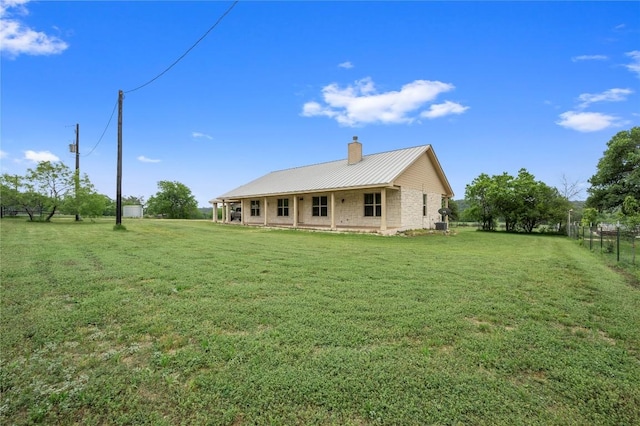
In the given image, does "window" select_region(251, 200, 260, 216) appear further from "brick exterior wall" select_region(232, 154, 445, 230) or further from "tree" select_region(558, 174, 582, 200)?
"tree" select_region(558, 174, 582, 200)

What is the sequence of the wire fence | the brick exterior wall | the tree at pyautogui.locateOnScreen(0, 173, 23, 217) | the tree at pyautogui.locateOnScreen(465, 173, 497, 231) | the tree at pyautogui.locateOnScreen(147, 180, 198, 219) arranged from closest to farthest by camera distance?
the wire fence < the brick exterior wall < the tree at pyautogui.locateOnScreen(0, 173, 23, 217) < the tree at pyautogui.locateOnScreen(465, 173, 497, 231) < the tree at pyautogui.locateOnScreen(147, 180, 198, 219)

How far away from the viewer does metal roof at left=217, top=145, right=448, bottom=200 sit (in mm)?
15547

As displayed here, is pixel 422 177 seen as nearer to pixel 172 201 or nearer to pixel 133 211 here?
pixel 133 211

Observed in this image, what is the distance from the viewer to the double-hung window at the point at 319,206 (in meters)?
18.7

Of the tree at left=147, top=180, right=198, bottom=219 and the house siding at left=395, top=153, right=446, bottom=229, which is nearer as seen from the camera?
the house siding at left=395, top=153, right=446, bottom=229

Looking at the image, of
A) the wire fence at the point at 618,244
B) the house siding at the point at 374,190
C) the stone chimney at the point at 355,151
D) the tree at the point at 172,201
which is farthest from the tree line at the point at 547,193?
the tree at the point at 172,201

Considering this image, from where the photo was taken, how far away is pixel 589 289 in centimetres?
501

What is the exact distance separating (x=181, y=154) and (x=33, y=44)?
624 inches

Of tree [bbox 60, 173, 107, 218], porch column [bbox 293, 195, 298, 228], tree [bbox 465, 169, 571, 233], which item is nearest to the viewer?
porch column [bbox 293, 195, 298, 228]

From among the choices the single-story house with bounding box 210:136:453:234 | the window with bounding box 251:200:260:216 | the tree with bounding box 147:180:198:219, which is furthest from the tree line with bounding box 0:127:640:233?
the tree with bounding box 147:180:198:219

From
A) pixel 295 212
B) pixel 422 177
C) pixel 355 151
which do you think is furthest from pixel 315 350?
pixel 355 151

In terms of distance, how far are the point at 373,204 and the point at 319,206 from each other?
13.3 ft

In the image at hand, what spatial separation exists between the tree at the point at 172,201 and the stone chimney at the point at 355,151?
39925 millimetres

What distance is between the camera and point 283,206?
70.5ft
